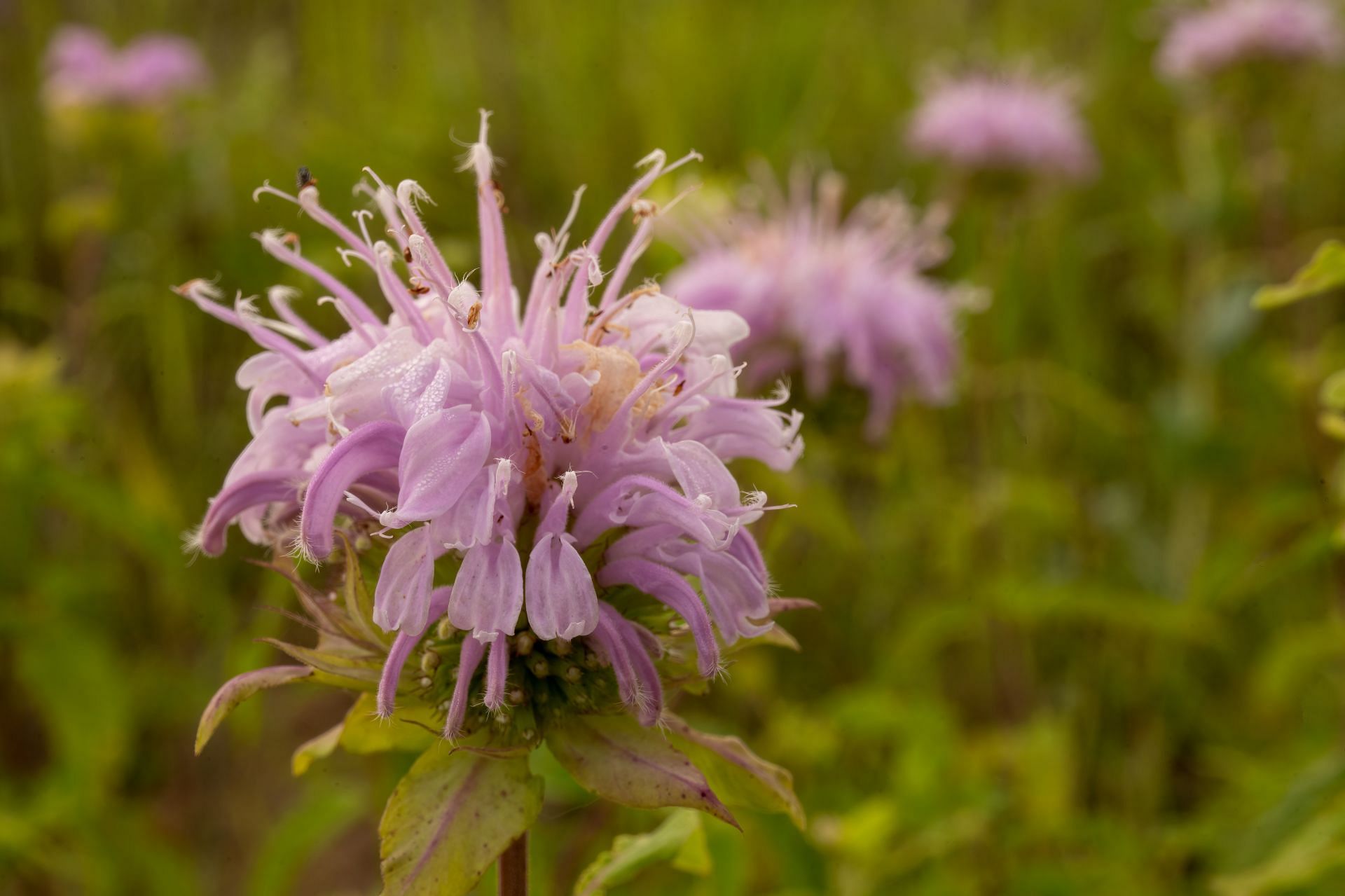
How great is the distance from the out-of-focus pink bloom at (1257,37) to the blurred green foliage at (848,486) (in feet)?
0.21

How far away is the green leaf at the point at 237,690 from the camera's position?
0.74m

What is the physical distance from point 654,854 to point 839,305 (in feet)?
3.84

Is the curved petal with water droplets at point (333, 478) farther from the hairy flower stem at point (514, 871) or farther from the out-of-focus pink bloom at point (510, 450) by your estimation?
the hairy flower stem at point (514, 871)

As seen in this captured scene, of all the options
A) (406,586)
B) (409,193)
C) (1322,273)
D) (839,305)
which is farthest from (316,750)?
(839,305)

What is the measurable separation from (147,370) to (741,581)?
2.79m

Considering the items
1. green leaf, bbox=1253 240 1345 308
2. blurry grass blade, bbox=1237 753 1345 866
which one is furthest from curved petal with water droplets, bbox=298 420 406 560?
blurry grass blade, bbox=1237 753 1345 866

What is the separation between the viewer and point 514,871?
2.70ft

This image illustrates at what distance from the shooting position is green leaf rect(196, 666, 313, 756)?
74cm

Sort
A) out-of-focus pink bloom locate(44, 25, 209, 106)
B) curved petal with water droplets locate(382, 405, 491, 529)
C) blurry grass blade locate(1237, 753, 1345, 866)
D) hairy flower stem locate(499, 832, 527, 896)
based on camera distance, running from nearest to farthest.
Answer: curved petal with water droplets locate(382, 405, 491, 529)
hairy flower stem locate(499, 832, 527, 896)
blurry grass blade locate(1237, 753, 1345, 866)
out-of-focus pink bloom locate(44, 25, 209, 106)

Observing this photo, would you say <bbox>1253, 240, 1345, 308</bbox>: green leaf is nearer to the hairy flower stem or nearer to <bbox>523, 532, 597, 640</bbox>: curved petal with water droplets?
<bbox>523, 532, 597, 640</bbox>: curved petal with water droplets

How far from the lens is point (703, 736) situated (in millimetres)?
858

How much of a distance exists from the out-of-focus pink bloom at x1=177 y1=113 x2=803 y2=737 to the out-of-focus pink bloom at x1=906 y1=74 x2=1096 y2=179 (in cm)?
171

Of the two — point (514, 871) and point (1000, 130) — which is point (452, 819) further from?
point (1000, 130)

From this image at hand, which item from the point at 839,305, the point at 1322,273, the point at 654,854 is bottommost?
the point at 654,854
